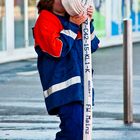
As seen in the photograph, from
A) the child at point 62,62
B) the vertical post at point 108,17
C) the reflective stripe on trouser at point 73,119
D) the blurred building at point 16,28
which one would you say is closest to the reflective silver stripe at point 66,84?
the child at point 62,62

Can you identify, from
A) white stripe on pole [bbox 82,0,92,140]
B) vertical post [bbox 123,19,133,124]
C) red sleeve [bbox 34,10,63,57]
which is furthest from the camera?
vertical post [bbox 123,19,133,124]

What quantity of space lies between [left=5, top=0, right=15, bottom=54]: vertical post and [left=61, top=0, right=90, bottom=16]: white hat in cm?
1184

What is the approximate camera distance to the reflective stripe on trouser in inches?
197

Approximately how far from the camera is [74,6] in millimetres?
4715

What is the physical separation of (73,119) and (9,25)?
11.8m

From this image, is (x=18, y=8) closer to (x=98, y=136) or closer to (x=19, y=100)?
(x=19, y=100)

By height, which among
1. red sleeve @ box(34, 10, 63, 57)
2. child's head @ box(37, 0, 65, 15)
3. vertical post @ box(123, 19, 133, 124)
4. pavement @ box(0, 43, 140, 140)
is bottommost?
pavement @ box(0, 43, 140, 140)

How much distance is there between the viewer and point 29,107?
9641 millimetres

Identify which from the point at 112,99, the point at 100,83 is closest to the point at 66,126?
the point at 112,99

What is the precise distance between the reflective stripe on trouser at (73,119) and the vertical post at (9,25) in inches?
458

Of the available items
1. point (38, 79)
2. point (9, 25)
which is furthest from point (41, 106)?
point (9, 25)

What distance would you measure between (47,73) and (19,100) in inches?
212

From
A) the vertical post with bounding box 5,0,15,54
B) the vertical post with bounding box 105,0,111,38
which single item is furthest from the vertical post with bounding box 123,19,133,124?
the vertical post with bounding box 105,0,111,38

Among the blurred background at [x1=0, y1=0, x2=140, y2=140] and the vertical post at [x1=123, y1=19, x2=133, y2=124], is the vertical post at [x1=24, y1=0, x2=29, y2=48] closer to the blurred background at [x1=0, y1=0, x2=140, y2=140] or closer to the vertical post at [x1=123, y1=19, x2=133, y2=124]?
the blurred background at [x1=0, y1=0, x2=140, y2=140]
